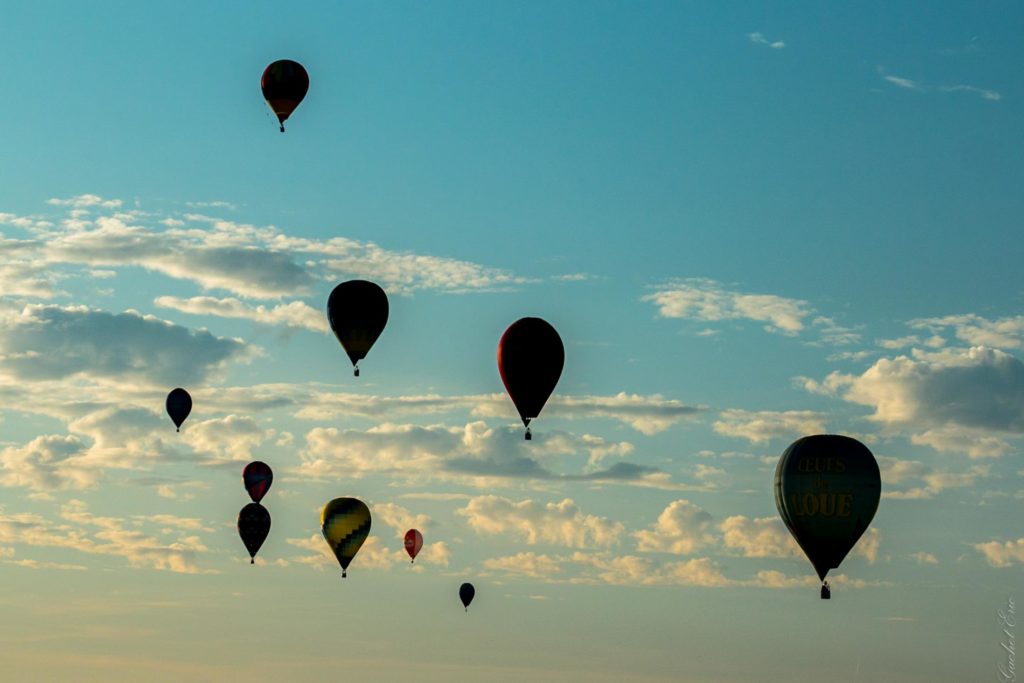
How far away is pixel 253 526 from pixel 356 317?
3091cm

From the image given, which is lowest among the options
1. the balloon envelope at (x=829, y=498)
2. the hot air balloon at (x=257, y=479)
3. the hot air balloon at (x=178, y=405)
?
the balloon envelope at (x=829, y=498)

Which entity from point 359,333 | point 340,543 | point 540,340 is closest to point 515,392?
point 540,340

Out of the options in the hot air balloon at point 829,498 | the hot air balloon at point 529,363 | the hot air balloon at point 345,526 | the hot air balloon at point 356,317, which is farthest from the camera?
the hot air balloon at point 345,526

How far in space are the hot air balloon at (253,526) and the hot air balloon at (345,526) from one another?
16.7 ft

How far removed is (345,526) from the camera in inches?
5625

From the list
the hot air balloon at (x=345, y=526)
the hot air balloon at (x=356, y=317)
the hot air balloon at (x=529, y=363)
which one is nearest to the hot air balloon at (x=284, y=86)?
the hot air balloon at (x=356, y=317)

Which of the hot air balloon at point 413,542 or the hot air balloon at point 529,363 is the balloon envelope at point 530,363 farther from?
the hot air balloon at point 413,542

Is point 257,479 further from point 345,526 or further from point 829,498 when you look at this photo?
point 829,498

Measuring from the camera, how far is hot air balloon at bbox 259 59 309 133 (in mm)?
122875

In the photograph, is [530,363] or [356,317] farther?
[356,317]

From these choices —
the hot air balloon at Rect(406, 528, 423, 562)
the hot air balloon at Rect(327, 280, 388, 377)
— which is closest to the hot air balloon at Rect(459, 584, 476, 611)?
the hot air balloon at Rect(406, 528, 423, 562)

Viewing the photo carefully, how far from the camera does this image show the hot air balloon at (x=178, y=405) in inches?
5587

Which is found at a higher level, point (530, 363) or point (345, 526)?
point (530, 363)

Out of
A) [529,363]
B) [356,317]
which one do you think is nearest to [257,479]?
[356,317]
